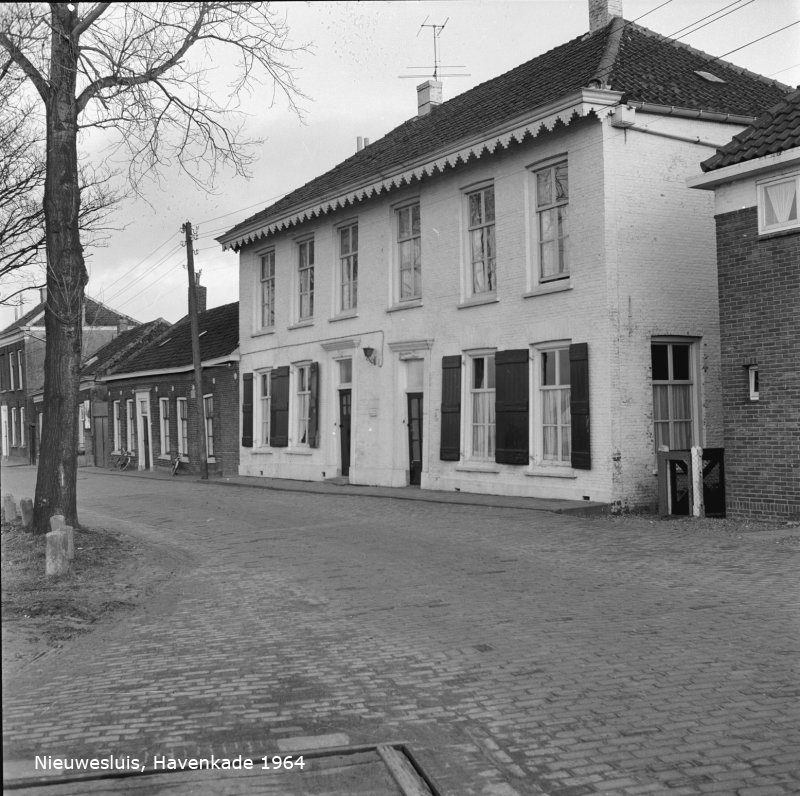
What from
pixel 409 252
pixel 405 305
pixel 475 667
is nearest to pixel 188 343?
pixel 409 252

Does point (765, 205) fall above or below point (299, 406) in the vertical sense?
above

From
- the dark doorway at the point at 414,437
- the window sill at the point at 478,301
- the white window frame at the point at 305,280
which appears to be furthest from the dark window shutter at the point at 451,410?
the white window frame at the point at 305,280

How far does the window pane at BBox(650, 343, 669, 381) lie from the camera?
53.4ft

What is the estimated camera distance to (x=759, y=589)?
8.32 m

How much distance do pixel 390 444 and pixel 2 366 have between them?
34460 millimetres

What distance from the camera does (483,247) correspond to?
738 inches

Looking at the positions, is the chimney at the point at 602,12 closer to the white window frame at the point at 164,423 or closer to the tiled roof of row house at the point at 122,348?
the white window frame at the point at 164,423

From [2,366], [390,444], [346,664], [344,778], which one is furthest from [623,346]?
[2,366]

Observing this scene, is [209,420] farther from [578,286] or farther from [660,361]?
[660,361]

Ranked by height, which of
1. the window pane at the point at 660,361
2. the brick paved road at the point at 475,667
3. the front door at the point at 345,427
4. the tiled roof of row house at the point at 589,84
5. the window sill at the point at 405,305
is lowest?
the brick paved road at the point at 475,667

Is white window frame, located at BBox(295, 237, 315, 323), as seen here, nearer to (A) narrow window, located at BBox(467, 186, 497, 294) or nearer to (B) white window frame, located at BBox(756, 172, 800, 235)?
(A) narrow window, located at BBox(467, 186, 497, 294)

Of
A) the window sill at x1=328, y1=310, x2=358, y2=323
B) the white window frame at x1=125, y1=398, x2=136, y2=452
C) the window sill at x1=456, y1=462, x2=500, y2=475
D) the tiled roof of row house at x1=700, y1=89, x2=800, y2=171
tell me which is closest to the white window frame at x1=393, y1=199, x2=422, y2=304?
the window sill at x1=328, y1=310, x2=358, y2=323

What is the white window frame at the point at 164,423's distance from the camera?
3350 cm

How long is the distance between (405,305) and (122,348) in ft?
81.6
